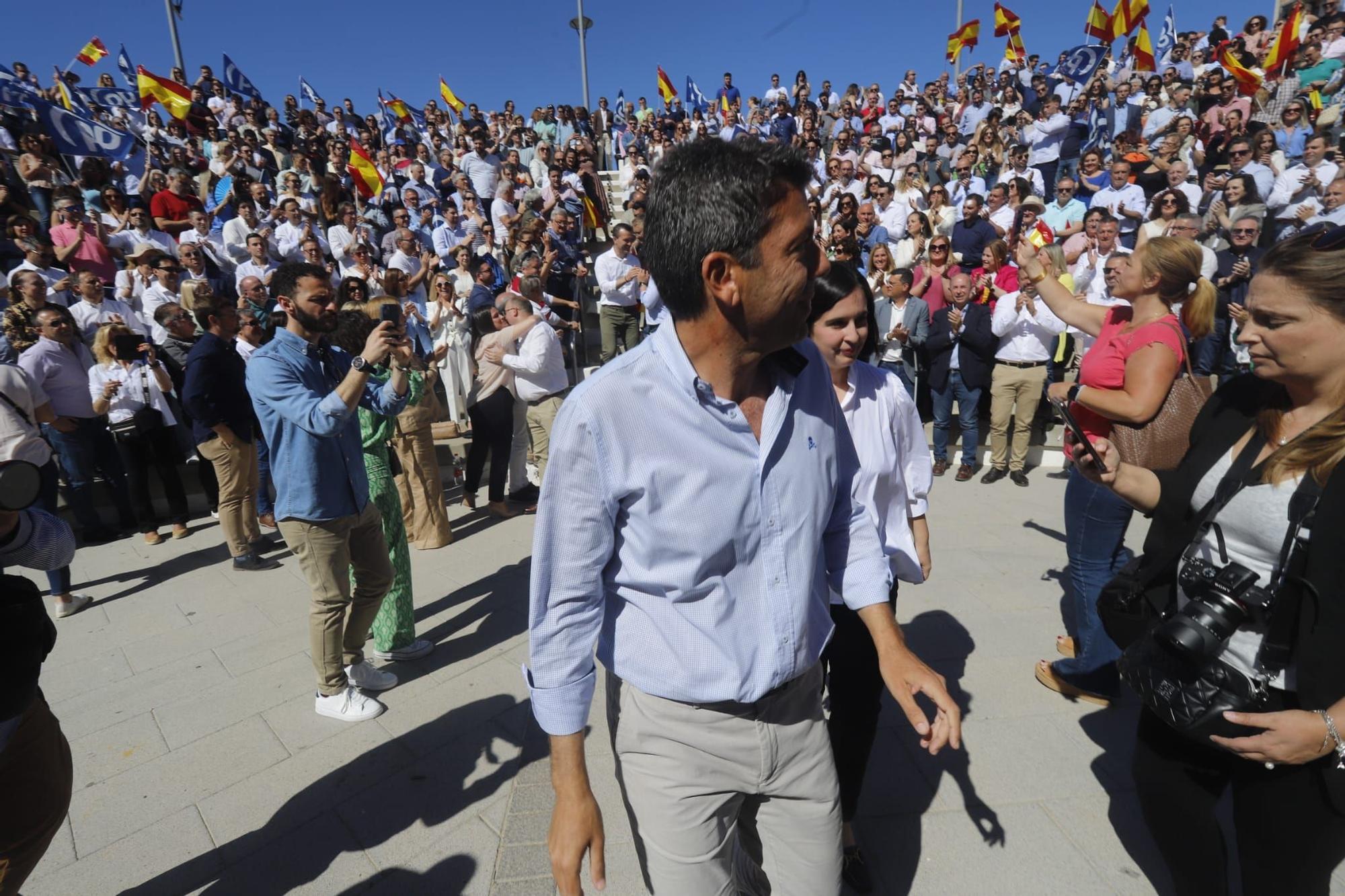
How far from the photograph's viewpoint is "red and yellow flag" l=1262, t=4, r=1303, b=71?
11.2 m

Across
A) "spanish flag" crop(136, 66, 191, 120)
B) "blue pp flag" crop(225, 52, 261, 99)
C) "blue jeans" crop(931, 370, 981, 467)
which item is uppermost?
"blue pp flag" crop(225, 52, 261, 99)

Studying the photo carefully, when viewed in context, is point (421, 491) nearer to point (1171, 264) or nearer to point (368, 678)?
point (368, 678)

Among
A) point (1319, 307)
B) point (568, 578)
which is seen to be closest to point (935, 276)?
point (1319, 307)

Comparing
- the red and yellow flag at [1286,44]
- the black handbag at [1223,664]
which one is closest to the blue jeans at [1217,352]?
the black handbag at [1223,664]

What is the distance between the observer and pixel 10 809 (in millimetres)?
1721

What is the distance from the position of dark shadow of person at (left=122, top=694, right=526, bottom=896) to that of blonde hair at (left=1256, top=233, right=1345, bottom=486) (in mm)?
2694

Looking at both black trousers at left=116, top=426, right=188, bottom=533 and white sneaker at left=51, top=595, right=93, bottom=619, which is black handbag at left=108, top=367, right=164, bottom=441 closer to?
black trousers at left=116, top=426, right=188, bottom=533

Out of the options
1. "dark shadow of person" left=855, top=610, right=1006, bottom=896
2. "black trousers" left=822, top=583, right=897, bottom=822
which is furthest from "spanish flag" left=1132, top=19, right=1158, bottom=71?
"black trousers" left=822, top=583, right=897, bottom=822

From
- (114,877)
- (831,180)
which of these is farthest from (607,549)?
(831,180)

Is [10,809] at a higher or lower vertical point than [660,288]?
lower

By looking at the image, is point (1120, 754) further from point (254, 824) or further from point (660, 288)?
point (254, 824)

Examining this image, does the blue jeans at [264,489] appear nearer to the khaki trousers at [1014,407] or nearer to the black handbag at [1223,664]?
the black handbag at [1223,664]

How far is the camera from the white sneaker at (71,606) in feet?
15.6

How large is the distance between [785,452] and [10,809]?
2061mm
